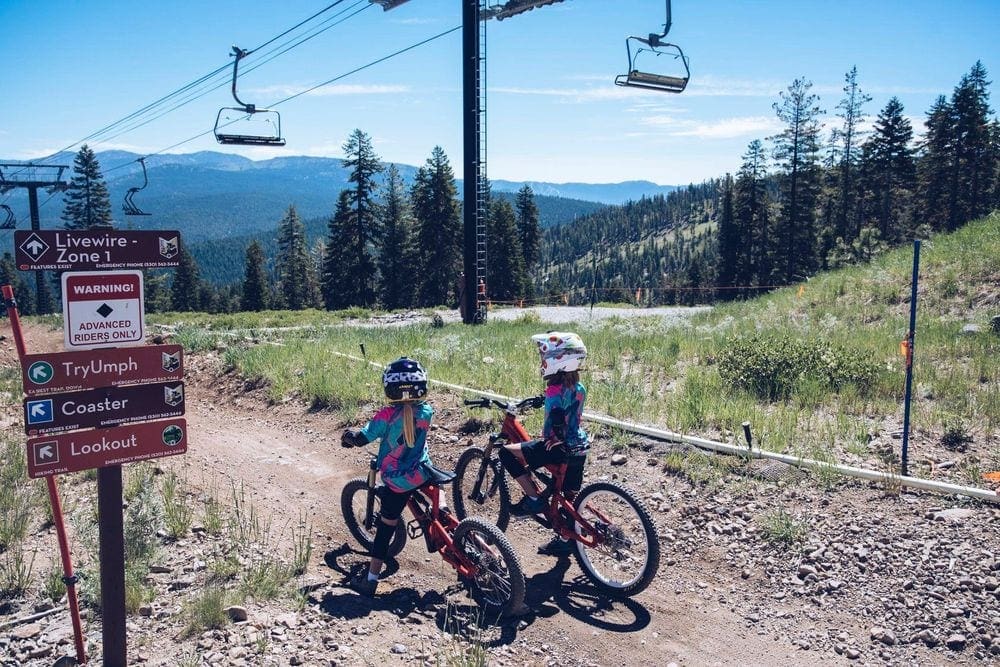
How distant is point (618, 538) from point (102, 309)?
14.4 ft

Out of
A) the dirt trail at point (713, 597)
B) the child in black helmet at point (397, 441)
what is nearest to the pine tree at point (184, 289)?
the dirt trail at point (713, 597)

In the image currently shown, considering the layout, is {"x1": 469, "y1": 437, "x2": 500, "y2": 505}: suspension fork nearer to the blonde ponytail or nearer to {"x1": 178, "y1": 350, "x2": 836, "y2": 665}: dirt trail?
{"x1": 178, "y1": 350, "x2": 836, "y2": 665}: dirt trail

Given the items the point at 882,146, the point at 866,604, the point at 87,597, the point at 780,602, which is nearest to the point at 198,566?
the point at 87,597

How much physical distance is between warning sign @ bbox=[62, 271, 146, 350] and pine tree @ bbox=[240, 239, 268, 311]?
3180 inches

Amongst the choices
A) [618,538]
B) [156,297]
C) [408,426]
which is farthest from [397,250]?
[618,538]

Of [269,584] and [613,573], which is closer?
[269,584]

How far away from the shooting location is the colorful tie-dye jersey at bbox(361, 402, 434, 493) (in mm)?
5875

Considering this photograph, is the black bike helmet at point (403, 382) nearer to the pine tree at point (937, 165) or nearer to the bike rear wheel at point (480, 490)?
the bike rear wheel at point (480, 490)

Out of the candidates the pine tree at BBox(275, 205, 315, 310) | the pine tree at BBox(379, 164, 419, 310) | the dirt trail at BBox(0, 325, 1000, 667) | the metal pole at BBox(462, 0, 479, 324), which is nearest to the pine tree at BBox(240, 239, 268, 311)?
the pine tree at BBox(275, 205, 315, 310)

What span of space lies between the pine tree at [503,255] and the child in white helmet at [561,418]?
2474 inches

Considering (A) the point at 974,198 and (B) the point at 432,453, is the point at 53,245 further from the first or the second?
(A) the point at 974,198

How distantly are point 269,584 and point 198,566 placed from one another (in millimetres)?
918

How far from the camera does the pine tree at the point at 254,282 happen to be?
266 feet

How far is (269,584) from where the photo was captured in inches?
226
